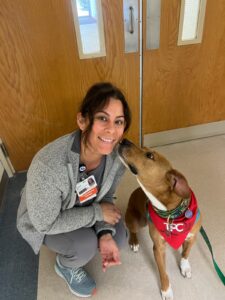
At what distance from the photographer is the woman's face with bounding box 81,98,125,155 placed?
102 centimetres

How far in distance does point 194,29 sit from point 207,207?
1.28 m

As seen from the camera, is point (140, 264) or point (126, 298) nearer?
point (126, 298)

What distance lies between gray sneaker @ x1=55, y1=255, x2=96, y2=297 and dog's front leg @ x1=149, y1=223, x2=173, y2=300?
37cm

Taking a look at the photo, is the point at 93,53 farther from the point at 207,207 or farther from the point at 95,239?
the point at 207,207

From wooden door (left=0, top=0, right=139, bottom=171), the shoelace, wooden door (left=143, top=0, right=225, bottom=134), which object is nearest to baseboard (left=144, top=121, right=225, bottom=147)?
wooden door (left=143, top=0, right=225, bottom=134)

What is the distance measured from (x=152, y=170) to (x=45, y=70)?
109cm

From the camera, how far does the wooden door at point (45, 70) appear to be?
1529 mm


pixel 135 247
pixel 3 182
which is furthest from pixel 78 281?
pixel 3 182

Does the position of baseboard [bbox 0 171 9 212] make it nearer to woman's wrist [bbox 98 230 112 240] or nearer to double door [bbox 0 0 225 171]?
double door [bbox 0 0 225 171]

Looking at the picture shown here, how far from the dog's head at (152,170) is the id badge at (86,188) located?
18 cm

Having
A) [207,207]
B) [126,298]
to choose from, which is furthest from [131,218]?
[207,207]

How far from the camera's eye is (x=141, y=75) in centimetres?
187

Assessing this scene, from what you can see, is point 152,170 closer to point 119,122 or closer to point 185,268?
point 119,122

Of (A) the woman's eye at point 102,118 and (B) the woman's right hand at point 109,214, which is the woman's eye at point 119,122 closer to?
(A) the woman's eye at point 102,118
